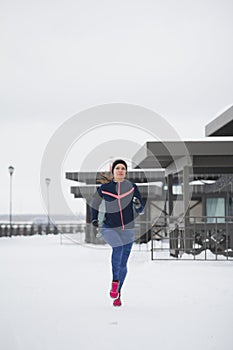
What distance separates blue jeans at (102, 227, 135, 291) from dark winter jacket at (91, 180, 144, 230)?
0.24 feet

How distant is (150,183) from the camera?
2831 centimetres

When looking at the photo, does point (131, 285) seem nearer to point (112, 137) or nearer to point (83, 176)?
point (112, 137)

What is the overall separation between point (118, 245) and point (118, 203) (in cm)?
50

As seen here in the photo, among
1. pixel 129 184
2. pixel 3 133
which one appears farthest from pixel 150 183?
pixel 129 184

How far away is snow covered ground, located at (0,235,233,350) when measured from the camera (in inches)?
202

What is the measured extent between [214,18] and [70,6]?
10.9ft

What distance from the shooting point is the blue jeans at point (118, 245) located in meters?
7.30

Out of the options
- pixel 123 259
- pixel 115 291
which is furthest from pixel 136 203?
pixel 115 291

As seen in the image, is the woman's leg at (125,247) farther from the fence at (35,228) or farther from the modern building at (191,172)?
the fence at (35,228)

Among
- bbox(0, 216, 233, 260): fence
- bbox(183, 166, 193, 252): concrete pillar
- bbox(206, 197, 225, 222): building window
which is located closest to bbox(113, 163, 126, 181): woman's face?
bbox(0, 216, 233, 260): fence

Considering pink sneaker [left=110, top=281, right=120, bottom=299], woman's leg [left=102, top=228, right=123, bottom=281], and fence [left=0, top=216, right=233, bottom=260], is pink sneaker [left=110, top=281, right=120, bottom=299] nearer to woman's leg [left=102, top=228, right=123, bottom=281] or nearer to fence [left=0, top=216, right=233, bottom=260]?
woman's leg [left=102, top=228, right=123, bottom=281]

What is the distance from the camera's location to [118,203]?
7.31 metres

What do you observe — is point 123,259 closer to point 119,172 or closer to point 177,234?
point 119,172

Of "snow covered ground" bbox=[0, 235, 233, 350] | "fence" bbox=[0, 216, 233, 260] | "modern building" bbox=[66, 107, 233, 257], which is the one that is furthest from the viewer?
"fence" bbox=[0, 216, 233, 260]
